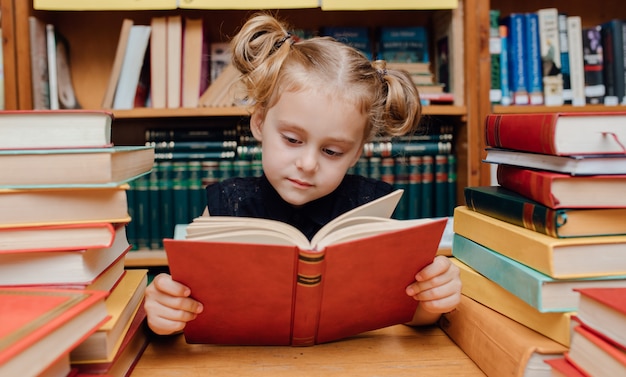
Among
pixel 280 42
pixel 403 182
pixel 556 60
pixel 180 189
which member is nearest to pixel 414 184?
pixel 403 182

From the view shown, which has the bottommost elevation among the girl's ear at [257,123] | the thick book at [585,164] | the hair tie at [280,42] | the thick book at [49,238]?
Answer: the thick book at [49,238]

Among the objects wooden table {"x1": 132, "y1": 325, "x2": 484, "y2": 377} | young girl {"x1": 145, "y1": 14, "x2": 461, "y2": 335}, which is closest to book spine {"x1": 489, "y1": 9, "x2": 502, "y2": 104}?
young girl {"x1": 145, "y1": 14, "x2": 461, "y2": 335}

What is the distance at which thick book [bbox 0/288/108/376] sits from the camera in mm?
406

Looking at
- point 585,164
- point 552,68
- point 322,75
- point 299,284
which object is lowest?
point 299,284

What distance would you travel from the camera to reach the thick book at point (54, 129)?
61 centimetres

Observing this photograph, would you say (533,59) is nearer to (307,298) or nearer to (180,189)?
(180,189)

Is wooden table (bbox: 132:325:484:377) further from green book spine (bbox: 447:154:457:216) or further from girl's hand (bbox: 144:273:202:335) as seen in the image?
green book spine (bbox: 447:154:457:216)

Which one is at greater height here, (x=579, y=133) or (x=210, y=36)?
(x=210, y=36)

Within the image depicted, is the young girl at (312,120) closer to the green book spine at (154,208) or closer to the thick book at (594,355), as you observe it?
the thick book at (594,355)

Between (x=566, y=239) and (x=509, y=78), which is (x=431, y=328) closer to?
(x=566, y=239)

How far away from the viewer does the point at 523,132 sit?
68cm

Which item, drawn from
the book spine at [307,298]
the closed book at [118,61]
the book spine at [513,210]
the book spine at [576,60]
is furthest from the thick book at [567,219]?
the closed book at [118,61]

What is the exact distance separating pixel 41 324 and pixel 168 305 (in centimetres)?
18

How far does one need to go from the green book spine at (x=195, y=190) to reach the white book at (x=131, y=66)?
24cm
